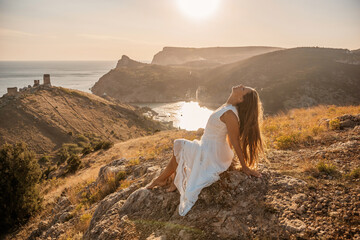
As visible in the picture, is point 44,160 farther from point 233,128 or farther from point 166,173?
point 233,128

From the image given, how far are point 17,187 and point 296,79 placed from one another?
94.2m

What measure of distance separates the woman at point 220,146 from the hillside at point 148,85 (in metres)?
111

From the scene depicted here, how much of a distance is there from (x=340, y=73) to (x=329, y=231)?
10568 centimetres

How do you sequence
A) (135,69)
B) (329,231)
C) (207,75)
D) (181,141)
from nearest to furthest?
(329,231) < (181,141) < (207,75) < (135,69)

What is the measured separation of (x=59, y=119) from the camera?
4738cm

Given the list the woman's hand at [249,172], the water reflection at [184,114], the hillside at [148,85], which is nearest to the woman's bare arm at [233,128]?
the woman's hand at [249,172]

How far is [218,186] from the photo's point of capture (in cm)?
476

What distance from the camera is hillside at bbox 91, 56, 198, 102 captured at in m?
117

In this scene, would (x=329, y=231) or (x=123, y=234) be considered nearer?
(x=329, y=231)

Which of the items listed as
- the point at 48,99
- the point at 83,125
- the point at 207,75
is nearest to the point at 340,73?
the point at 207,75

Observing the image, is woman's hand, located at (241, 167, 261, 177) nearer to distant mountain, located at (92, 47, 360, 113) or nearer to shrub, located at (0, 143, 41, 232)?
shrub, located at (0, 143, 41, 232)

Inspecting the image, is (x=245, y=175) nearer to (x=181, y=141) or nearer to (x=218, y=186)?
(x=218, y=186)

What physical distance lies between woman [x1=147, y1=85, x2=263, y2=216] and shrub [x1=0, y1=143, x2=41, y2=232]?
385 inches

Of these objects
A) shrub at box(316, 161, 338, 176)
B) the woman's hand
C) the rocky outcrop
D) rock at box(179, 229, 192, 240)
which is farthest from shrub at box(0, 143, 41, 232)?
shrub at box(316, 161, 338, 176)
